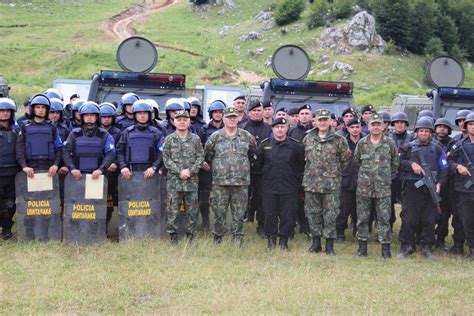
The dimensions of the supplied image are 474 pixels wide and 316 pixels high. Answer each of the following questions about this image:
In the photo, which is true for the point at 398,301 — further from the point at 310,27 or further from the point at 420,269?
the point at 310,27

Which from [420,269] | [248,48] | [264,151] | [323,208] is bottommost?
[420,269]

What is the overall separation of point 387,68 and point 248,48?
11.4m

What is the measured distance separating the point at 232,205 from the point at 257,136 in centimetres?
138

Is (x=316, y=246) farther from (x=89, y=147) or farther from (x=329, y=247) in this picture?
(x=89, y=147)

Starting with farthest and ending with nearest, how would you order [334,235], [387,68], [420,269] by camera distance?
[387,68] → [334,235] → [420,269]

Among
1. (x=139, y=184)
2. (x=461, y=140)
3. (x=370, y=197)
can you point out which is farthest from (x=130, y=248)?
(x=461, y=140)

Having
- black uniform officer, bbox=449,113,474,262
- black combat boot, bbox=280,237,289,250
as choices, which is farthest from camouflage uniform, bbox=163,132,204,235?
black uniform officer, bbox=449,113,474,262

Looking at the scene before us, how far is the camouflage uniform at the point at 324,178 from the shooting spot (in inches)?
315

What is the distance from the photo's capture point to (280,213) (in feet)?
27.3

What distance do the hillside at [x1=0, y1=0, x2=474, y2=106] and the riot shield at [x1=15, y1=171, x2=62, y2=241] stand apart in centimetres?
1911

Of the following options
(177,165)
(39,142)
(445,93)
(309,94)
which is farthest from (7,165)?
(445,93)

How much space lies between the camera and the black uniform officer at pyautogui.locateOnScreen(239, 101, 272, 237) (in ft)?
30.1

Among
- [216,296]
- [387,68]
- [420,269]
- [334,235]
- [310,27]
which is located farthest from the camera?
[310,27]

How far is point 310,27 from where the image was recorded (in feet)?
130
